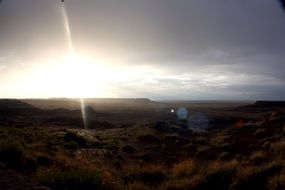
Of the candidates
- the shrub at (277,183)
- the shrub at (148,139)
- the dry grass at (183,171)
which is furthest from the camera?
the shrub at (148,139)

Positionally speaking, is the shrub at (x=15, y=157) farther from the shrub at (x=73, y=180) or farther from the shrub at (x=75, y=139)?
the shrub at (x=75, y=139)

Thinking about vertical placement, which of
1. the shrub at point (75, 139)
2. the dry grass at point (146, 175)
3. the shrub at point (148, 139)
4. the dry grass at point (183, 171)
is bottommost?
the shrub at point (148, 139)

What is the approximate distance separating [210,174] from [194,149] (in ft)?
62.2

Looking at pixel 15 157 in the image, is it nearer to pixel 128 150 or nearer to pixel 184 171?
pixel 184 171

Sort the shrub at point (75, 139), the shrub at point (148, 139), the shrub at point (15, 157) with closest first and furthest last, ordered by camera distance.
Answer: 1. the shrub at point (15, 157)
2. the shrub at point (75, 139)
3. the shrub at point (148, 139)

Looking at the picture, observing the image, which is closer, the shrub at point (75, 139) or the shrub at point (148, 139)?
the shrub at point (75, 139)

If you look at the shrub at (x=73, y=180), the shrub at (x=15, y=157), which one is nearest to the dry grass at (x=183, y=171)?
the shrub at (x=73, y=180)

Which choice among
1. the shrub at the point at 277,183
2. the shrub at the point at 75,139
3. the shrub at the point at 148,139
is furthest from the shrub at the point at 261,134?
the shrub at the point at 277,183

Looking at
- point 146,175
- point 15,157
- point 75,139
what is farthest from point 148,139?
point 15,157

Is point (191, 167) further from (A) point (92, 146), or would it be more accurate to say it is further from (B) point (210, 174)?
(A) point (92, 146)

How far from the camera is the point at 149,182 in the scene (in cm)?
1203

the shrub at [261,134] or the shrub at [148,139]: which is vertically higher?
the shrub at [261,134]

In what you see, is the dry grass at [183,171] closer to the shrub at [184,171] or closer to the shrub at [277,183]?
the shrub at [184,171]

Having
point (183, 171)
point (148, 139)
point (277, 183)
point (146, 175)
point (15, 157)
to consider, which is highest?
point (15, 157)
